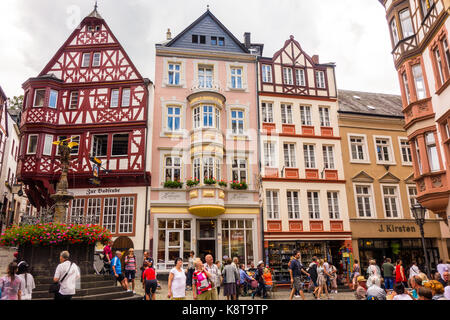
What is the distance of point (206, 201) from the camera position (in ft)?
66.7

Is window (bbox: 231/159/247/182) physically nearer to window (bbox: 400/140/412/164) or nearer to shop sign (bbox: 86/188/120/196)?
shop sign (bbox: 86/188/120/196)

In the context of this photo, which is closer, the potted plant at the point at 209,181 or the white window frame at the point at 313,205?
the potted plant at the point at 209,181

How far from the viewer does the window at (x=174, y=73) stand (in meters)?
23.6

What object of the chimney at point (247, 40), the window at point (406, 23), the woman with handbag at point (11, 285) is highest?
the chimney at point (247, 40)

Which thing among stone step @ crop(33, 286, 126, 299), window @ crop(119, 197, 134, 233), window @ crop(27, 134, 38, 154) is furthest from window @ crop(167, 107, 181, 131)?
stone step @ crop(33, 286, 126, 299)

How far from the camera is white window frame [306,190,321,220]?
2291 cm

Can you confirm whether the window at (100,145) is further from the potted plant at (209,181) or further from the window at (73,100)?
the potted plant at (209,181)

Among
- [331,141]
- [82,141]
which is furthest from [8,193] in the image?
[331,141]

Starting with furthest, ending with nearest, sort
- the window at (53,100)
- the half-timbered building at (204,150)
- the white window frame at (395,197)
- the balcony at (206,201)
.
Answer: the white window frame at (395,197) → the window at (53,100) → the half-timbered building at (204,150) → the balcony at (206,201)

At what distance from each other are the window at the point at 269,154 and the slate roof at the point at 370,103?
6.30m

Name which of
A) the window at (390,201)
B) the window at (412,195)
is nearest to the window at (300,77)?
the window at (390,201)

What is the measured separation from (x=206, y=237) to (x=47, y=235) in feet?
36.8

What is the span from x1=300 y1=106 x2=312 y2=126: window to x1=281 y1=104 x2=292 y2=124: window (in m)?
0.94
